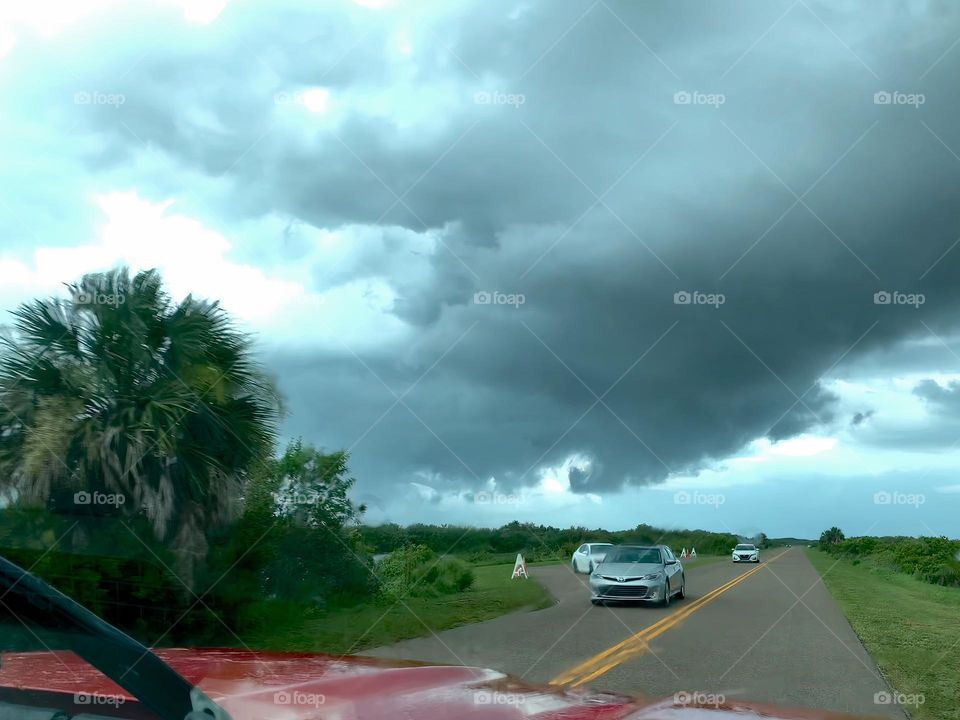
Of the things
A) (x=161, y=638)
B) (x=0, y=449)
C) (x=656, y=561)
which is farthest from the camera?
(x=656, y=561)

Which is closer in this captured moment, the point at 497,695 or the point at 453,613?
the point at 497,695

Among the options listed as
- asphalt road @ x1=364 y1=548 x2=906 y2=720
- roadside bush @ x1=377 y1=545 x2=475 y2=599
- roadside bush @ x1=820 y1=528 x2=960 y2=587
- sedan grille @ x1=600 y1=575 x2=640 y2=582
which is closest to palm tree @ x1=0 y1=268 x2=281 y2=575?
asphalt road @ x1=364 y1=548 x2=906 y2=720

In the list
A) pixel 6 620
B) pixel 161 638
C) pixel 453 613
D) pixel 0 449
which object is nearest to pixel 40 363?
pixel 0 449

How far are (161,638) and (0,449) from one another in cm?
307

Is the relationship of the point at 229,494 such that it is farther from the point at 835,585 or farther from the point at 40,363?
the point at 835,585

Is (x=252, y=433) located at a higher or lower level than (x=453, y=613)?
higher

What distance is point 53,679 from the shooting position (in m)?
2.38
